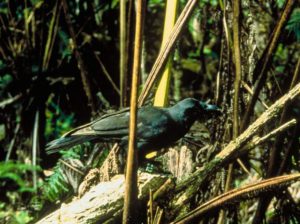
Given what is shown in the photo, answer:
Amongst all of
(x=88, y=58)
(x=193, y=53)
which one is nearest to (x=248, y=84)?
(x=88, y=58)

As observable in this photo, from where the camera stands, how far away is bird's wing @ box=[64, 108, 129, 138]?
8.38ft

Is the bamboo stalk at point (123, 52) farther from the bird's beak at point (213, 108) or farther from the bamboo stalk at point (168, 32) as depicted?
the bird's beak at point (213, 108)

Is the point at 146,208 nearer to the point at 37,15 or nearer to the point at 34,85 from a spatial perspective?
the point at 34,85

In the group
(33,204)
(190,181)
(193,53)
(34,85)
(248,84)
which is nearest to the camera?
(190,181)

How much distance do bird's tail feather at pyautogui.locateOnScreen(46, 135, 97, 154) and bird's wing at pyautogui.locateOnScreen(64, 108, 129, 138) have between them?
21mm

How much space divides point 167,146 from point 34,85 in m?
1.99

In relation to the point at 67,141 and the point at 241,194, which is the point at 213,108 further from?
the point at 241,194

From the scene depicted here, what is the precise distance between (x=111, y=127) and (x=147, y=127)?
0.17 meters

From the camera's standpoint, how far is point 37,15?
4.42 meters

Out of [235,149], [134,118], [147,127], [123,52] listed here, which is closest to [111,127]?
[147,127]

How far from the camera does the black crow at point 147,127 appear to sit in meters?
2.54

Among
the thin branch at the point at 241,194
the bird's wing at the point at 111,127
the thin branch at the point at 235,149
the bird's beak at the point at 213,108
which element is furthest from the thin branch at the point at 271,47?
the bird's wing at the point at 111,127

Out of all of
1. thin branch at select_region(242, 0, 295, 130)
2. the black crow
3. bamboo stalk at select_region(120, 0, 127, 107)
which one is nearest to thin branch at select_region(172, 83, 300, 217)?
thin branch at select_region(242, 0, 295, 130)

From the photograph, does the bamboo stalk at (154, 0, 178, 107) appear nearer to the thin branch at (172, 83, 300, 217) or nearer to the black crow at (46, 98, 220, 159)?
the black crow at (46, 98, 220, 159)
